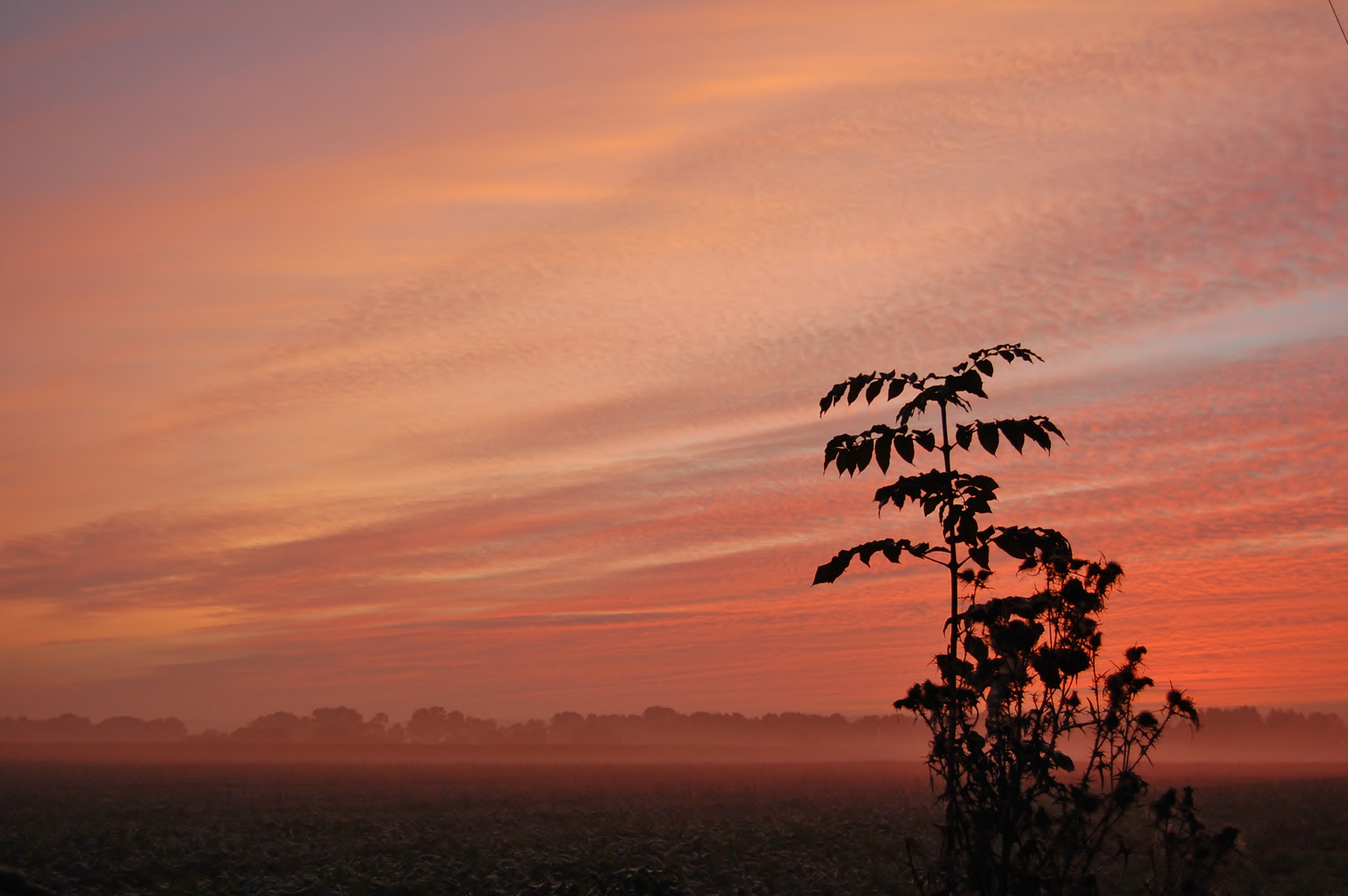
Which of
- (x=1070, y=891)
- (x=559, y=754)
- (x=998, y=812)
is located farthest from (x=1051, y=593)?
(x=559, y=754)

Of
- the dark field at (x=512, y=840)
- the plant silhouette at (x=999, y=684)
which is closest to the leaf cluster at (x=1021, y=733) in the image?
the plant silhouette at (x=999, y=684)

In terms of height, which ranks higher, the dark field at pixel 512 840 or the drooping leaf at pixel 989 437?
the drooping leaf at pixel 989 437

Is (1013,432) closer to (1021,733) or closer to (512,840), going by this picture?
(1021,733)

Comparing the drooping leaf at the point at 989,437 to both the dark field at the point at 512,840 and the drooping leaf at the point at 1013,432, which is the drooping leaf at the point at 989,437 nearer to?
the drooping leaf at the point at 1013,432

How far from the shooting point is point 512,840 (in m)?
32.0

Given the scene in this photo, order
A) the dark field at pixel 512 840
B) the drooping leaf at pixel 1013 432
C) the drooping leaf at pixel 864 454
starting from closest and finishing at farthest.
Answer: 1. the drooping leaf at pixel 1013 432
2. the drooping leaf at pixel 864 454
3. the dark field at pixel 512 840

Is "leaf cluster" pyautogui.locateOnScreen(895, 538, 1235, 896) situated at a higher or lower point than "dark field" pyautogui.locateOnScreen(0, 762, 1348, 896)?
higher

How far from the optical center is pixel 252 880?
24.2 m

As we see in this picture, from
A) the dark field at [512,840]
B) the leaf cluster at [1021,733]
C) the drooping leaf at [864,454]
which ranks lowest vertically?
the dark field at [512,840]

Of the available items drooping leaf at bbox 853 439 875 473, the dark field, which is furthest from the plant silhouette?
the dark field

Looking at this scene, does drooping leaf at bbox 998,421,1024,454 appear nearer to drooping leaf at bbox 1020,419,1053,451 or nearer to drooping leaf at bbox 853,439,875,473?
drooping leaf at bbox 1020,419,1053,451

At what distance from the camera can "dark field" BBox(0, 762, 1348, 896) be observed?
2400cm

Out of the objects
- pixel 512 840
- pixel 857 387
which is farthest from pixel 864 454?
pixel 512 840

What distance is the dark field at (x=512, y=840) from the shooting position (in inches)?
945
